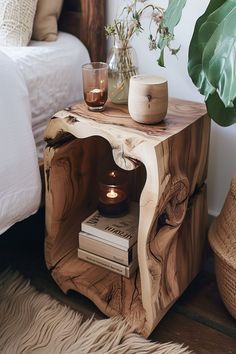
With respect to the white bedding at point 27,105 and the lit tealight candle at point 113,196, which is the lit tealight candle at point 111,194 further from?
the white bedding at point 27,105

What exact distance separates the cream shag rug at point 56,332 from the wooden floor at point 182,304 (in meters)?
0.04

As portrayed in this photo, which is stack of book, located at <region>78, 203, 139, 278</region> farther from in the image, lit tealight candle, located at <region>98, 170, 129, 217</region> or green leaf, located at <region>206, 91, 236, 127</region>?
green leaf, located at <region>206, 91, 236, 127</region>

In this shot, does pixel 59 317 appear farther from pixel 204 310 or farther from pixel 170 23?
pixel 170 23

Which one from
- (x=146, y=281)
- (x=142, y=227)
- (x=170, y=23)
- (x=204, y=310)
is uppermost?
(x=170, y=23)

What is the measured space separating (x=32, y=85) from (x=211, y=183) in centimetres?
63

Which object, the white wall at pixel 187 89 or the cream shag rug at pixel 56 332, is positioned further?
the white wall at pixel 187 89

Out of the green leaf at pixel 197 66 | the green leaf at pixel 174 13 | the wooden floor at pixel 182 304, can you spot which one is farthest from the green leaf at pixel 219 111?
the wooden floor at pixel 182 304

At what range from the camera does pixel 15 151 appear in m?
1.23

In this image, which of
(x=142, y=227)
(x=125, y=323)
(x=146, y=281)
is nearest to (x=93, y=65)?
(x=142, y=227)

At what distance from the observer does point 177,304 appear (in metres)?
1.38

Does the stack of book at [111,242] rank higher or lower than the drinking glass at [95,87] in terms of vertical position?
lower

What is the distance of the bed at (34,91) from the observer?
122 cm

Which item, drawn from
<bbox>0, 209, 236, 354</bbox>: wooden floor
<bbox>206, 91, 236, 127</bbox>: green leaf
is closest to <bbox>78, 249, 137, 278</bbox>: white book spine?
<bbox>0, 209, 236, 354</bbox>: wooden floor

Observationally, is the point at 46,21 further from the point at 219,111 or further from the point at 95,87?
the point at 219,111
